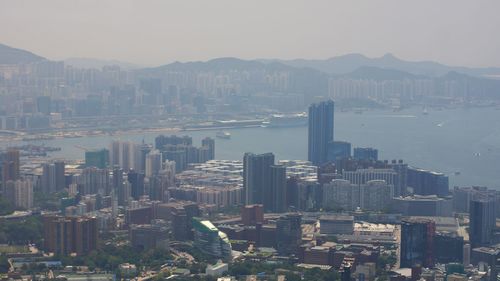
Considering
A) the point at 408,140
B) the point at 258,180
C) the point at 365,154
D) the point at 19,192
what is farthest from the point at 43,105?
the point at 258,180

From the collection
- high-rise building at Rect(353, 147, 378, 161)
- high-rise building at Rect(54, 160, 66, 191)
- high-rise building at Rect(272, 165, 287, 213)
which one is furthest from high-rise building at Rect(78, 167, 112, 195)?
high-rise building at Rect(353, 147, 378, 161)

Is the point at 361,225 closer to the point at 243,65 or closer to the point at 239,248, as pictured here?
the point at 239,248

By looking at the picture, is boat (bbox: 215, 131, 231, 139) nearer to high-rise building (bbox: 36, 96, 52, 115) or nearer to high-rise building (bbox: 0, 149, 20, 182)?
high-rise building (bbox: 36, 96, 52, 115)

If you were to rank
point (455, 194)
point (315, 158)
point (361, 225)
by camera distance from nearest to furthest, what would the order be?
point (361, 225), point (455, 194), point (315, 158)

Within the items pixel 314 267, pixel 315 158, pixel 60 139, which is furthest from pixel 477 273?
pixel 60 139

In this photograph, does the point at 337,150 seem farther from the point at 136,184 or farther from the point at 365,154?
the point at 136,184
